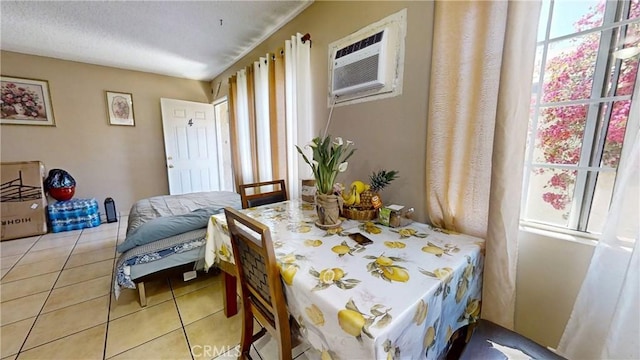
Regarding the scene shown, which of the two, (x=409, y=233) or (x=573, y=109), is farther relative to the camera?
(x=409, y=233)

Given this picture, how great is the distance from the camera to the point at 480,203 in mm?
1082

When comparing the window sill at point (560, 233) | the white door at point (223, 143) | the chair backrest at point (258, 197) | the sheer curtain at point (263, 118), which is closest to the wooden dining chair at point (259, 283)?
the chair backrest at point (258, 197)

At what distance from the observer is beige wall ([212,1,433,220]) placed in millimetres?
1310

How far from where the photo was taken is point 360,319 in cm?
56

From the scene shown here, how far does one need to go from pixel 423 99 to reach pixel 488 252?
0.84m

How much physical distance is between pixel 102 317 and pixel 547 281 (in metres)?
2.58

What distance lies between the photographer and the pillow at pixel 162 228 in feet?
5.32

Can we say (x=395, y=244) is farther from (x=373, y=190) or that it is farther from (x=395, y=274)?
(x=373, y=190)

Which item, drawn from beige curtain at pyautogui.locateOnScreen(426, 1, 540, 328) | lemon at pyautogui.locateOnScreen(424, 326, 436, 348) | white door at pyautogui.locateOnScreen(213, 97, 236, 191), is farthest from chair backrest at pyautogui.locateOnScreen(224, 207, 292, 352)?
white door at pyautogui.locateOnScreen(213, 97, 236, 191)

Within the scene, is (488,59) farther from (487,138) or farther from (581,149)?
(581,149)

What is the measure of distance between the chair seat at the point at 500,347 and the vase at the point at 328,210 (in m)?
0.68

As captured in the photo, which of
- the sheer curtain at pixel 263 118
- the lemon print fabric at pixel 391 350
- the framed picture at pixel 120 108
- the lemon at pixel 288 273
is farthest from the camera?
the framed picture at pixel 120 108

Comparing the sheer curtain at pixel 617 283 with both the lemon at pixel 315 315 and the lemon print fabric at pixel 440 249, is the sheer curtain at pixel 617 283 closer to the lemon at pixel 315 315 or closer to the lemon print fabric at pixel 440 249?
the lemon print fabric at pixel 440 249

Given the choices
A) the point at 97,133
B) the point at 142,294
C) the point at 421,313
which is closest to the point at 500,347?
the point at 421,313
